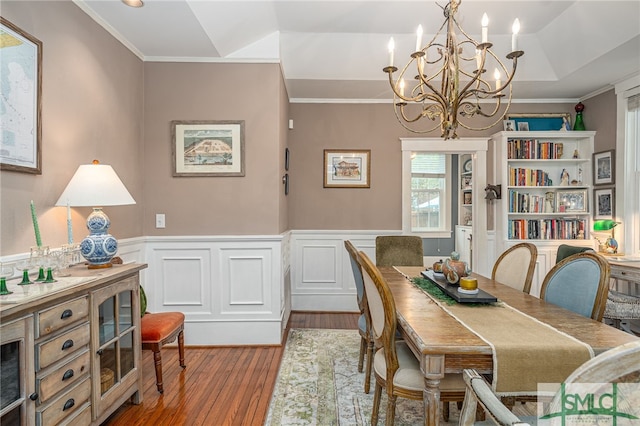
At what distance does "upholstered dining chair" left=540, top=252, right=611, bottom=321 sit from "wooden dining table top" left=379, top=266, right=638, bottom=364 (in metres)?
0.12

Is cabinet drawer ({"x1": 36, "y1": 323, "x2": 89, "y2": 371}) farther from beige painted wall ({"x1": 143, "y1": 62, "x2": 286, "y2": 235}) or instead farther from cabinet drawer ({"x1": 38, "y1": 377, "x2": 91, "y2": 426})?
beige painted wall ({"x1": 143, "y1": 62, "x2": 286, "y2": 235})

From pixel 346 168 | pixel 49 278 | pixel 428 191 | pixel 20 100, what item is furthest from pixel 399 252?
pixel 428 191

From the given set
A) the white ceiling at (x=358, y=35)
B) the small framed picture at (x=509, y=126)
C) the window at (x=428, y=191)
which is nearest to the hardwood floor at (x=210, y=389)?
the white ceiling at (x=358, y=35)

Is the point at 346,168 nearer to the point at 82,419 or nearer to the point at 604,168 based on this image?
the point at 604,168

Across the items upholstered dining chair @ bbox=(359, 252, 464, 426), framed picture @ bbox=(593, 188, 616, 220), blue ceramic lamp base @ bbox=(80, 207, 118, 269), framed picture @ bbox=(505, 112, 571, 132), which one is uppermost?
framed picture @ bbox=(505, 112, 571, 132)

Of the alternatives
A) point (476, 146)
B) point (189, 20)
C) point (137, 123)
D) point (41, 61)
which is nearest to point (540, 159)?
point (476, 146)

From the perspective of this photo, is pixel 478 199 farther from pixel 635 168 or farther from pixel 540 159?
pixel 635 168

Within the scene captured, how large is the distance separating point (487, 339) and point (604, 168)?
381 centimetres

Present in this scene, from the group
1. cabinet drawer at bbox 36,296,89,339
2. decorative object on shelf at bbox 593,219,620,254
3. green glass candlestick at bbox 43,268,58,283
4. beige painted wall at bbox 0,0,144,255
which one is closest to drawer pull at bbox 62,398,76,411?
cabinet drawer at bbox 36,296,89,339

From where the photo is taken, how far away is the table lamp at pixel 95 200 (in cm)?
209

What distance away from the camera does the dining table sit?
138cm

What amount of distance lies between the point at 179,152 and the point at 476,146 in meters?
3.50

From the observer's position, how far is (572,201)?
4.34 metres

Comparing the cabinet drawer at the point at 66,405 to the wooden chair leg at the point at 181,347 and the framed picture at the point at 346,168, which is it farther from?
the framed picture at the point at 346,168
